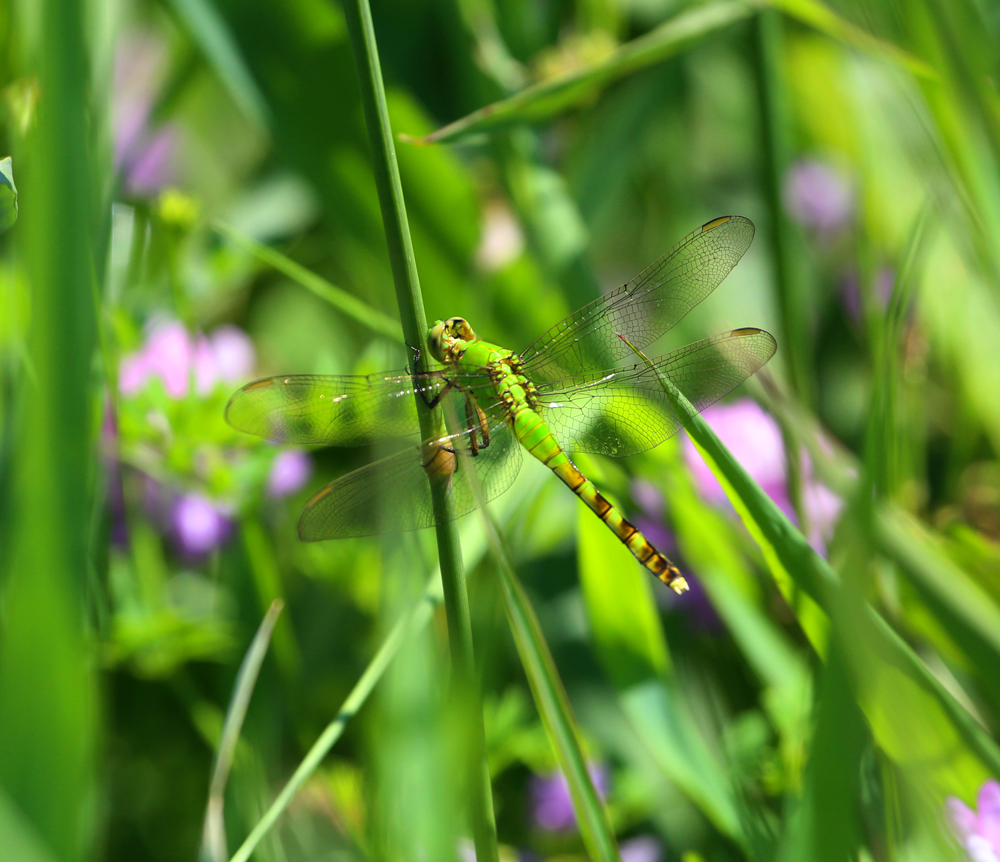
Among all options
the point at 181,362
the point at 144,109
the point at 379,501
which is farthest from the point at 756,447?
the point at 144,109

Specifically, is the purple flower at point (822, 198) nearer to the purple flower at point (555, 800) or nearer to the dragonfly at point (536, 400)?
the dragonfly at point (536, 400)

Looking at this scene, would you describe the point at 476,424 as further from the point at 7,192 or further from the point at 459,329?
the point at 7,192

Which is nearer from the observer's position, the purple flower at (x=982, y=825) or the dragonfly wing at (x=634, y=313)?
the purple flower at (x=982, y=825)

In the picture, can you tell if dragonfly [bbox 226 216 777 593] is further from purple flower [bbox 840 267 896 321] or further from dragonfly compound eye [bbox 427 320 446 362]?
purple flower [bbox 840 267 896 321]

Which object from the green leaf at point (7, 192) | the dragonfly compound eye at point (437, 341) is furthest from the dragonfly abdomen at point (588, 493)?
the green leaf at point (7, 192)

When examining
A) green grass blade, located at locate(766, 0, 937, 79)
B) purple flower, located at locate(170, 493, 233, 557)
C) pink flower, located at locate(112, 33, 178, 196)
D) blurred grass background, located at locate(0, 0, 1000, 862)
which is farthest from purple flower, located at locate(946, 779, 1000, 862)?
pink flower, located at locate(112, 33, 178, 196)
